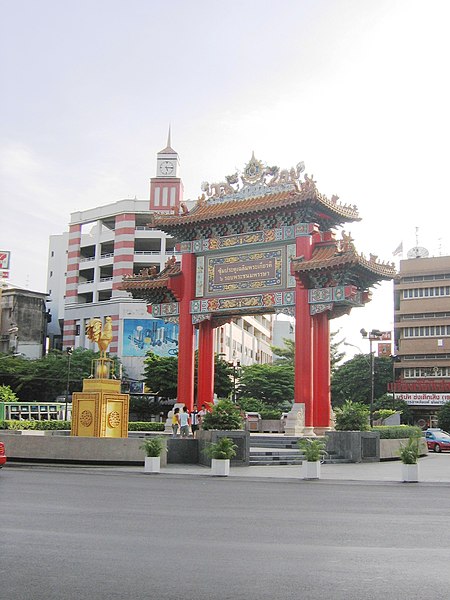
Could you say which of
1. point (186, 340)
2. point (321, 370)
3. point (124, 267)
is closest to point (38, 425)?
point (186, 340)

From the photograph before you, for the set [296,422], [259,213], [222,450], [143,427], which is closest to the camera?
[222,450]

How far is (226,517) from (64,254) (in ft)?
290

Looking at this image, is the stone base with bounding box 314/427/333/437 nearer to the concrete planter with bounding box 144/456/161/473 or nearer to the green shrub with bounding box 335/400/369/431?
the green shrub with bounding box 335/400/369/431

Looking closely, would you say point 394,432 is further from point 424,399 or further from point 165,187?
point 165,187

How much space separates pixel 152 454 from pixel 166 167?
59.7 meters

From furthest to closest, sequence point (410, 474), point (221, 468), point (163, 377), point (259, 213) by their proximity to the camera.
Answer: point (163, 377), point (259, 213), point (221, 468), point (410, 474)

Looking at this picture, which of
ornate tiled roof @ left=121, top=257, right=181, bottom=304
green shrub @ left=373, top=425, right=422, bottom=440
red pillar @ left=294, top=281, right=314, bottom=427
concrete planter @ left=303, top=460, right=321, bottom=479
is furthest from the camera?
ornate tiled roof @ left=121, top=257, right=181, bottom=304

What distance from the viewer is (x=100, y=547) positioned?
30.4ft

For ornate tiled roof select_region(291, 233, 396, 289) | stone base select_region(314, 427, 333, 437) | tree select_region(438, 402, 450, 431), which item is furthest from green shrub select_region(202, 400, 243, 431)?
tree select_region(438, 402, 450, 431)

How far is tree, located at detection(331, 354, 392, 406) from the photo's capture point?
78412 mm

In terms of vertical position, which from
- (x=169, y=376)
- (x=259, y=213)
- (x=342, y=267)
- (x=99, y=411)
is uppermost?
(x=259, y=213)

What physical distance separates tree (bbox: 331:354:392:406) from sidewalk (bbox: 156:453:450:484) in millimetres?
50759

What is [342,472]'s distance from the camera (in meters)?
23.9

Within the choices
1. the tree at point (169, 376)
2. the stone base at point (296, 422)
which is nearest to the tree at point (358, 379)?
the tree at point (169, 376)
